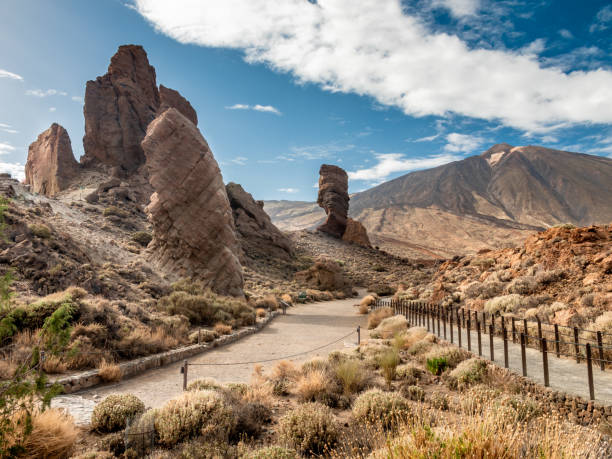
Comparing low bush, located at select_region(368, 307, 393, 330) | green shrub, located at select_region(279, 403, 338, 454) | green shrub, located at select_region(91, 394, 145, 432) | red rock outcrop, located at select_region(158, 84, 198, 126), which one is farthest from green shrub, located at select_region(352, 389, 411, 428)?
red rock outcrop, located at select_region(158, 84, 198, 126)

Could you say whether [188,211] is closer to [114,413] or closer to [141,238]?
[141,238]

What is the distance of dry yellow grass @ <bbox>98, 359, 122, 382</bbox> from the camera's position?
834 cm

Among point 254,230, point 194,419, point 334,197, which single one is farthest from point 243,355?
point 334,197

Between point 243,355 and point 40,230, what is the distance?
11.1 m

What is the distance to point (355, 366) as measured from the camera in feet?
25.6

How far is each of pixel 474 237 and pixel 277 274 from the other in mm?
76187

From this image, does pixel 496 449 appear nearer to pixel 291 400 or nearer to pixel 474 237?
pixel 291 400

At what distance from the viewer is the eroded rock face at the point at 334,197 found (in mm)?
70562

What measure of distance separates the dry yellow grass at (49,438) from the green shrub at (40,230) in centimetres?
1339

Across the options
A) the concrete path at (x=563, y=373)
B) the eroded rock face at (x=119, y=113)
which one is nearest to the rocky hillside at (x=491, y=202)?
the eroded rock face at (x=119, y=113)

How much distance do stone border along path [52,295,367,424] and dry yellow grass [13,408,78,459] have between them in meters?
1.23

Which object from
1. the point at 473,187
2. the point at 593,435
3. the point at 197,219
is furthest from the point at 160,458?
the point at 473,187

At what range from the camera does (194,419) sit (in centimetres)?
534

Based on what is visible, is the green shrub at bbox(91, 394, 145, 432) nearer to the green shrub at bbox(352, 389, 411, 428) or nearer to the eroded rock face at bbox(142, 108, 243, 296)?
the green shrub at bbox(352, 389, 411, 428)
